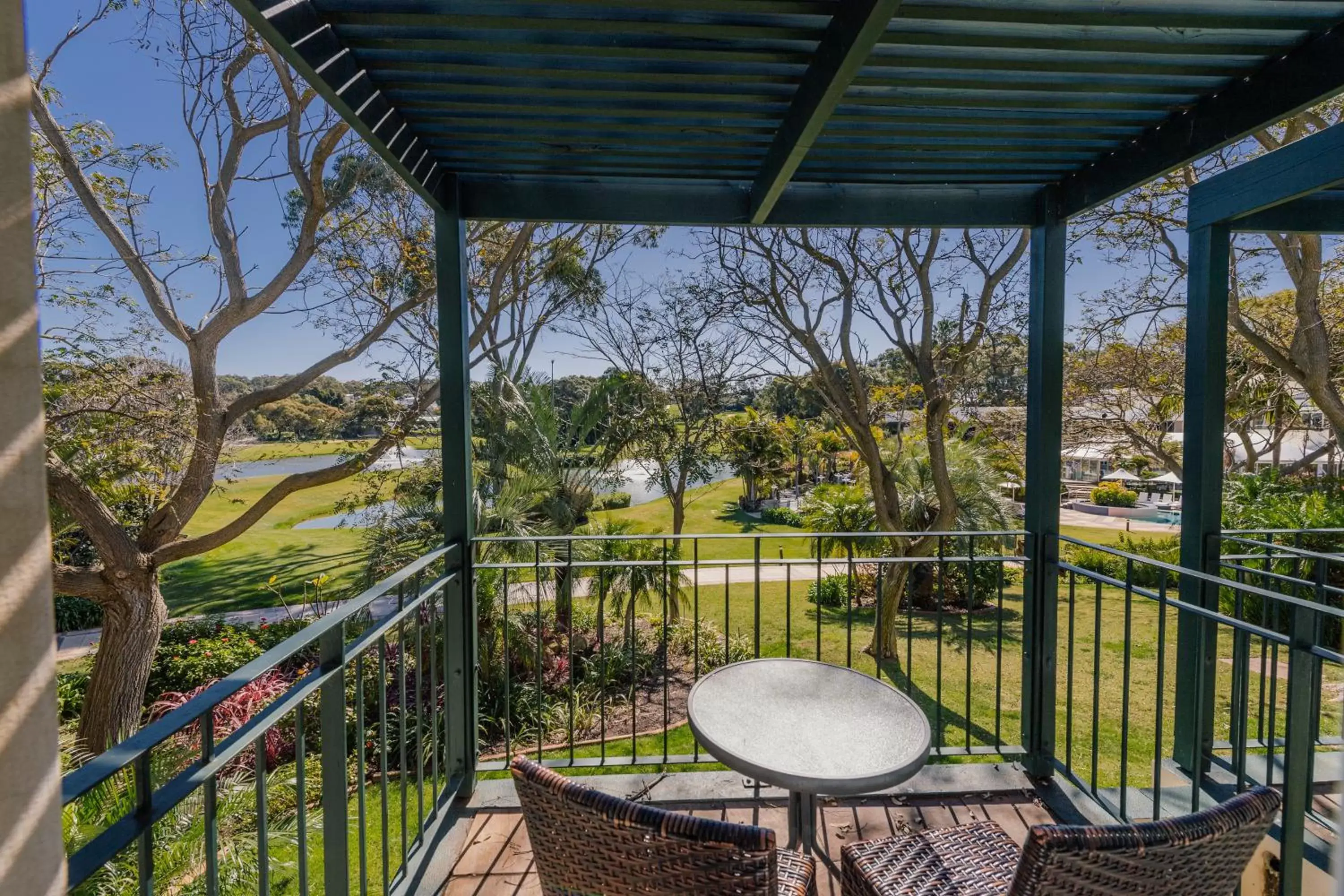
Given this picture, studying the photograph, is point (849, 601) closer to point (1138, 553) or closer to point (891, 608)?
point (891, 608)

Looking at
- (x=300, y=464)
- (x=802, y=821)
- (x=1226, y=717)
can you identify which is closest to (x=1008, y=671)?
(x=1226, y=717)

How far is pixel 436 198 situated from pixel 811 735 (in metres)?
2.40

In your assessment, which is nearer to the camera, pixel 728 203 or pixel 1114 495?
pixel 728 203

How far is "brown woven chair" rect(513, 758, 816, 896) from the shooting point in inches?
41.4

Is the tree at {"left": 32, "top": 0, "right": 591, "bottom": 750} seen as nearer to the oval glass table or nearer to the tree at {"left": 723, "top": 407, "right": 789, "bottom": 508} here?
the tree at {"left": 723, "top": 407, "right": 789, "bottom": 508}

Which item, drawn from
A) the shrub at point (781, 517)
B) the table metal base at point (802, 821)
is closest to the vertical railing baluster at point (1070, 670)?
the table metal base at point (802, 821)

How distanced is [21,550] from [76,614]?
1402 cm

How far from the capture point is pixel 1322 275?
7.09 metres

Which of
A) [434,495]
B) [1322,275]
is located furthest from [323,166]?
[1322,275]

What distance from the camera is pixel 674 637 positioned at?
7148 mm

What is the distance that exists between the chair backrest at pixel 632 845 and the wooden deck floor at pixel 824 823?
1141mm

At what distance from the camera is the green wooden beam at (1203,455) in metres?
2.60

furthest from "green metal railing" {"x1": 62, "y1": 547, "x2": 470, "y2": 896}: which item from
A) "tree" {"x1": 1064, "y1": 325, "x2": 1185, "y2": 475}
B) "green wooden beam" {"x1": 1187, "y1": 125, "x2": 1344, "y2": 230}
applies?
"tree" {"x1": 1064, "y1": 325, "x2": 1185, "y2": 475}

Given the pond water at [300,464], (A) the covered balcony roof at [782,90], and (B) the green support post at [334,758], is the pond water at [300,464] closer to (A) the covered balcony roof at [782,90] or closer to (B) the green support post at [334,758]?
(A) the covered balcony roof at [782,90]
